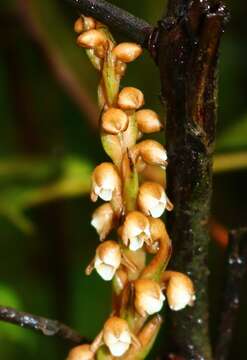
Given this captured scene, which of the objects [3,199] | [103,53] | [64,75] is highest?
[64,75]

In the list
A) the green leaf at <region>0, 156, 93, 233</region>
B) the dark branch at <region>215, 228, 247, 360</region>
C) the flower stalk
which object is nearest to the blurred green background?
the green leaf at <region>0, 156, 93, 233</region>

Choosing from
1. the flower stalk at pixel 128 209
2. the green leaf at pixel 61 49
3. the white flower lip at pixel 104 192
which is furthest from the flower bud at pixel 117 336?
the green leaf at pixel 61 49

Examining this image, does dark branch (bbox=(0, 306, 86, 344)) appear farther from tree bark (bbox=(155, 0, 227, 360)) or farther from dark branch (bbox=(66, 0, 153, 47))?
dark branch (bbox=(66, 0, 153, 47))

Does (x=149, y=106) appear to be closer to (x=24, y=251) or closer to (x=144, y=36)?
(x=24, y=251)

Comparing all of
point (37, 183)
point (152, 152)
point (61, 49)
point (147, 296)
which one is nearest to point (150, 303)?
point (147, 296)

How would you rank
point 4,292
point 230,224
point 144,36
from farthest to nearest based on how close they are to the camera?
point 230,224 → point 4,292 → point 144,36

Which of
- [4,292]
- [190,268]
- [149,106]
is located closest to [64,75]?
[149,106]

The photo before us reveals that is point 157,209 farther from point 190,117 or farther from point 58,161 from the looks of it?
point 58,161
